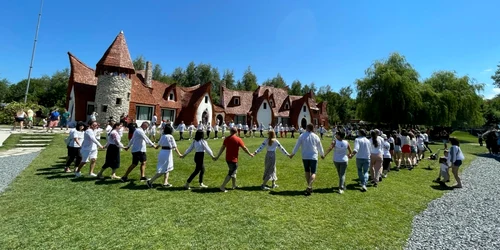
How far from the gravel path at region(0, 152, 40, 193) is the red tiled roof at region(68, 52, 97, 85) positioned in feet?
56.5

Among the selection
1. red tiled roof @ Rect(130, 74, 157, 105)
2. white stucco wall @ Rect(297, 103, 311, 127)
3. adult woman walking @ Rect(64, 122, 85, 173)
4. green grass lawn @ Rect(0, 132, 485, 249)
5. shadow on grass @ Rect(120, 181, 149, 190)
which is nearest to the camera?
green grass lawn @ Rect(0, 132, 485, 249)

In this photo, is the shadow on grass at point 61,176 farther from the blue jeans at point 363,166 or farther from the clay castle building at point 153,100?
the clay castle building at point 153,100

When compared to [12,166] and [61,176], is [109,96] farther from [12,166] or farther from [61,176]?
[61,176]

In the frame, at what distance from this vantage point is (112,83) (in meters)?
26.5

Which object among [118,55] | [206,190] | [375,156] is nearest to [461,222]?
[375,156]

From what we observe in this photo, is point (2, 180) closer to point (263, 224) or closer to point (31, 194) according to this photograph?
point (31, 194)

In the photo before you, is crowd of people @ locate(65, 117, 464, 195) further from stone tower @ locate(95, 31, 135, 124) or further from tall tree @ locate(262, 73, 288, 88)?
tall tree @ locate(262, 73, 288, 88)

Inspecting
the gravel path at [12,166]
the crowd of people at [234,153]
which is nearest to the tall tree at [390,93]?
the crowd of people at [234,153]

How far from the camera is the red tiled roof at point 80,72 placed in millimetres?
28750

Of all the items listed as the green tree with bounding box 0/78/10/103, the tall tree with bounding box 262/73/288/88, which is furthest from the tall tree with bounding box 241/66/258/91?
the green tree with bounding box 0/78/10/103

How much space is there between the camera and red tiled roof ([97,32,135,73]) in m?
26.2

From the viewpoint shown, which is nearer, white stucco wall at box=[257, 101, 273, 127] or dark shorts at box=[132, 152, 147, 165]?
dark shorts at box=[132, 152, 147, 165]

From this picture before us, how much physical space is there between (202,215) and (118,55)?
25.9m

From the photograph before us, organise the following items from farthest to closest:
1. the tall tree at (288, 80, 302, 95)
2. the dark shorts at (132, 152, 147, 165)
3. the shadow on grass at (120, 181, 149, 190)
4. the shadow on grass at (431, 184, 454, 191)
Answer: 1. the tall tree at (288, 80, 302, 95)
2. the shadow on grass at (431, 184, 454, 191)
3. the dark shorts at (132, 152, 147, 165)
4. the shadow on grass at (120, 181, 149, 190)
